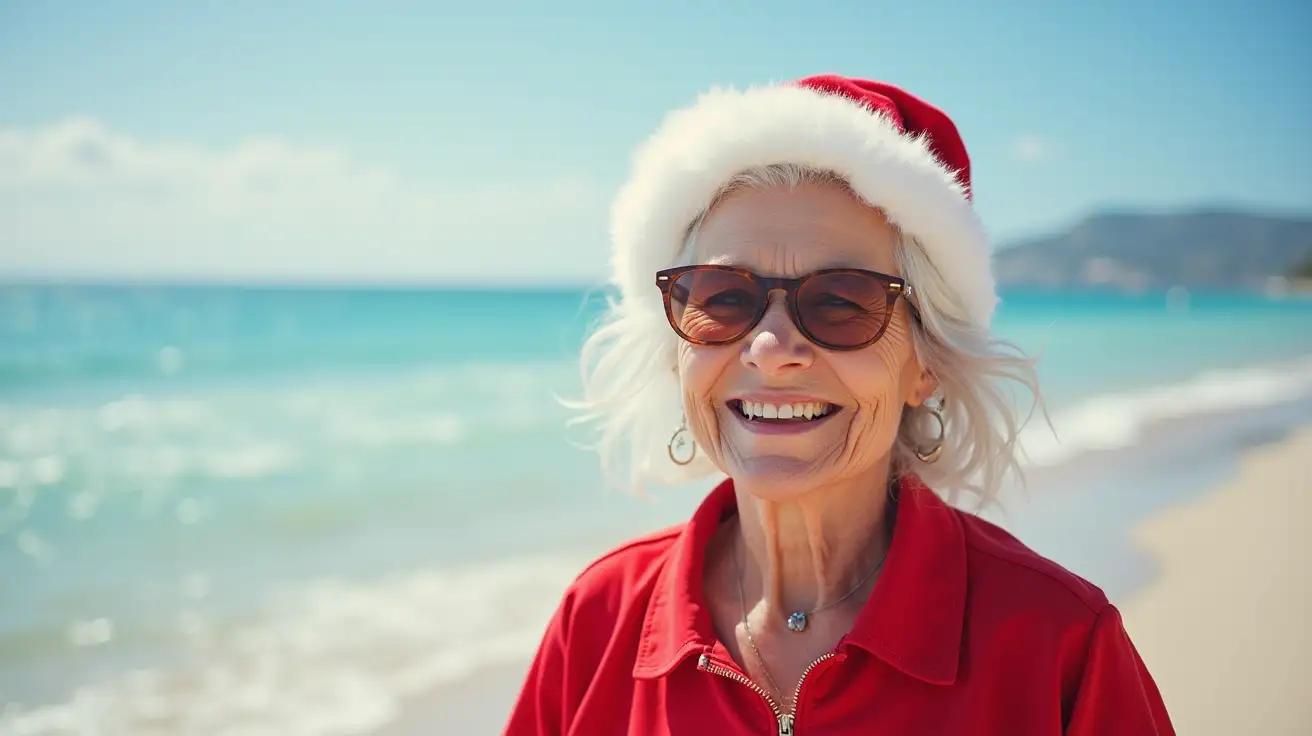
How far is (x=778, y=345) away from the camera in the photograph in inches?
72.3

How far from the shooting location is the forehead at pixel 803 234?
73.4 inches

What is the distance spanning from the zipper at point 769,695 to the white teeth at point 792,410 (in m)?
0.49

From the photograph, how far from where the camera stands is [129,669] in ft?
15.5

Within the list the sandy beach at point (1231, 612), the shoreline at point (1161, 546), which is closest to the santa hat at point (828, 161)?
the shoreline at point (1161, 546)

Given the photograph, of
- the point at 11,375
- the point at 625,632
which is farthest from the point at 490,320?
the point at 625,632

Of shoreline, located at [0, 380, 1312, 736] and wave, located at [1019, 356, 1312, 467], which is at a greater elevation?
wave, located at [1019, 356, 1312, 467]

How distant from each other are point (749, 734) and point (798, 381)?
2.35 ft

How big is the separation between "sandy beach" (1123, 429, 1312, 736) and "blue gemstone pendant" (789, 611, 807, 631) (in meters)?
2.63

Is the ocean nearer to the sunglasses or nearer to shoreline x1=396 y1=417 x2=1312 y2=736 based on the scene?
shoreline x1=396 y1=417 x2=1312 y2=736

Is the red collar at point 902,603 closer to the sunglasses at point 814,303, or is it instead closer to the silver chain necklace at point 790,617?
the silver chain necklace at point 790,617

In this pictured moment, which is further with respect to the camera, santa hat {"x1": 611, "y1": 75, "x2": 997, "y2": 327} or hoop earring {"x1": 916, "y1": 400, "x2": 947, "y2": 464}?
hoop earring {"x1": 916, "y1": 400, "x2": 947, "y2": 464}

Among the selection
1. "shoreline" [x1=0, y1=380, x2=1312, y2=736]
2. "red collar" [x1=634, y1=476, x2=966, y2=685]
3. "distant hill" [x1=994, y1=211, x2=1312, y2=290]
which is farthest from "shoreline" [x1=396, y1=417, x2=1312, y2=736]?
"distant hill" [x1=994, y1=211, x2=1312, y2=290]

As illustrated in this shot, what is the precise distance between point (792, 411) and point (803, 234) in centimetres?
38

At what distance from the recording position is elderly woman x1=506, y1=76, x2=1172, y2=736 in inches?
65.7
